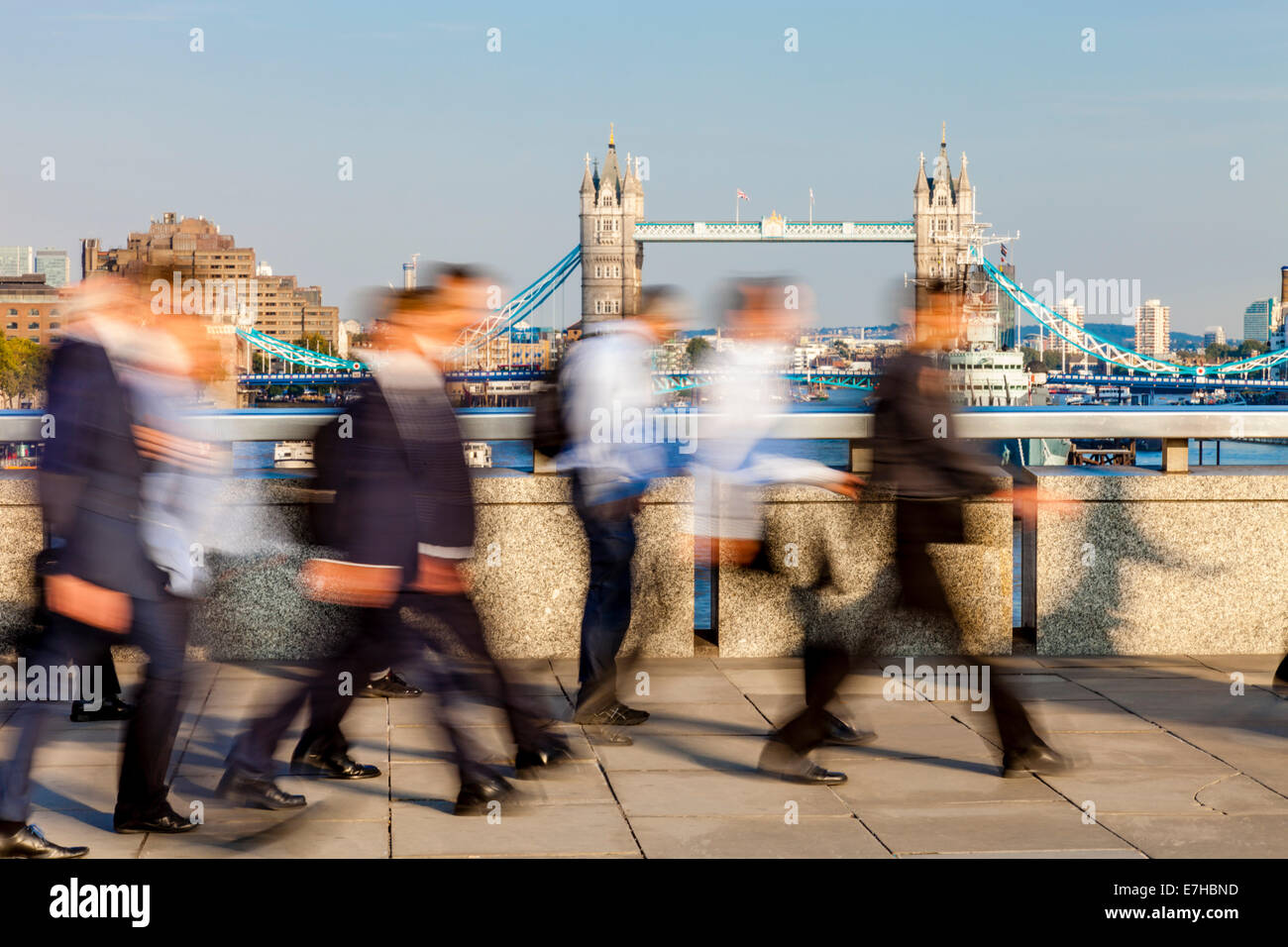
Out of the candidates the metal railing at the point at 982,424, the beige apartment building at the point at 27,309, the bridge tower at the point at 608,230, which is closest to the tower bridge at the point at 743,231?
the bridge tower at the point at 608,230

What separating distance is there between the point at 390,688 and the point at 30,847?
196 cm

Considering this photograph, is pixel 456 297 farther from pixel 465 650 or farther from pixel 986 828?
pixel 986 828

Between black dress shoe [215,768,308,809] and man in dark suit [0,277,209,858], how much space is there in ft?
1.26

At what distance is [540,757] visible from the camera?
4285 mm

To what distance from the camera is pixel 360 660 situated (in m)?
3.76

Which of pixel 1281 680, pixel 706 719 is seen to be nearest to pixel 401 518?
pixel 706 719

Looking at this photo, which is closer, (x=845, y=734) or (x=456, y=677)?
(x=456, y=677)

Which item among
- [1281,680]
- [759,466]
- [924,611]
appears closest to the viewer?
[924,611]

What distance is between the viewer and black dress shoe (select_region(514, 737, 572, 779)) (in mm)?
4230

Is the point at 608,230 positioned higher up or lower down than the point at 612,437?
higher up
